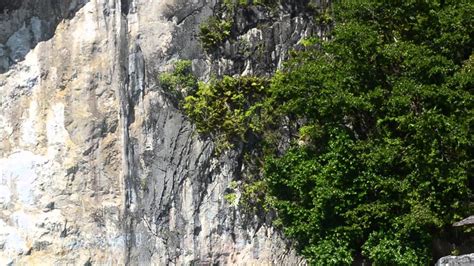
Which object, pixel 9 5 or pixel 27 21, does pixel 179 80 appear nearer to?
pixel 27 21

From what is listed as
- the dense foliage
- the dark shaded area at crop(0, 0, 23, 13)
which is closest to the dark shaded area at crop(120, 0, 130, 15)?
the dark shaded area at crop(0, 0, 23, 13)

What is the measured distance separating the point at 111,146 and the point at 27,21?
Result: 197cm

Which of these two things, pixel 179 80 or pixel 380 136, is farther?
pixel 179 80

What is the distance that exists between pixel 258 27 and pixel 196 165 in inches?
78.9

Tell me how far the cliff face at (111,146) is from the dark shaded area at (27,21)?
0.01m

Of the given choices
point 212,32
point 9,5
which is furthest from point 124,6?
point 9,5

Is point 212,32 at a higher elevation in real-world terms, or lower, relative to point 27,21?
lower

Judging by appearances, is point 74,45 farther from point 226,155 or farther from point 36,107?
point 226,155

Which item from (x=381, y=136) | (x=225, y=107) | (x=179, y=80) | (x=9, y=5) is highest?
(x=9, y=5)

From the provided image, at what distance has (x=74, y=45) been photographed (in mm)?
9852

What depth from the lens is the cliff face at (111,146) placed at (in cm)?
955

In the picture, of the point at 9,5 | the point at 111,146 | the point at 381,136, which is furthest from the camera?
the point at 9,5

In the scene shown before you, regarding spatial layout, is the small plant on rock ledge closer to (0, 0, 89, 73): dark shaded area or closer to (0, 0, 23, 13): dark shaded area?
(0, 0, 89, 73): dark shaded area

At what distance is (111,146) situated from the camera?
973cm
